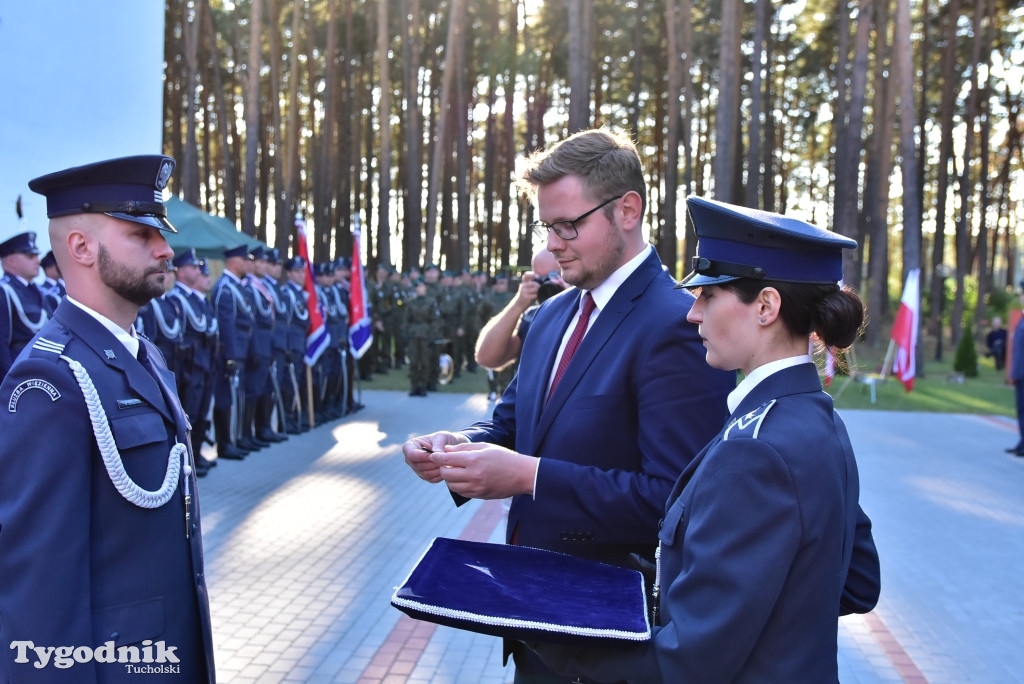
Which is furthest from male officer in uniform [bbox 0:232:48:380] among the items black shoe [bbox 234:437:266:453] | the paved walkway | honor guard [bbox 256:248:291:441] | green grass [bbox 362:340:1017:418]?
green grass [bbox 362:340:1017:418]

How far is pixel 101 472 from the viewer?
7.29 feet

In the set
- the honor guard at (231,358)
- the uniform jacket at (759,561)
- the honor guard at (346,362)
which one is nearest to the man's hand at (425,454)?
the uniform jacket at (759,561)

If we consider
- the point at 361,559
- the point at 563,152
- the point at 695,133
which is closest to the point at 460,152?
the point at 695,133

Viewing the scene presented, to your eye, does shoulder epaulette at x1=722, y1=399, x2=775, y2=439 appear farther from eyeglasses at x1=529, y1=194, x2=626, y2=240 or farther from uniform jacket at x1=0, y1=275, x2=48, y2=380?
uniform jacket at x1=0, y1=275, x2=48, y2=380

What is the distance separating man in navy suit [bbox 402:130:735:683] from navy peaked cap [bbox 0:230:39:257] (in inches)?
278

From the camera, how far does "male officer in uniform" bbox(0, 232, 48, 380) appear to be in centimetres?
793

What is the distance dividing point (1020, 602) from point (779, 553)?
5.69m

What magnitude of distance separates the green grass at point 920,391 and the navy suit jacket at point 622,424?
13964mm

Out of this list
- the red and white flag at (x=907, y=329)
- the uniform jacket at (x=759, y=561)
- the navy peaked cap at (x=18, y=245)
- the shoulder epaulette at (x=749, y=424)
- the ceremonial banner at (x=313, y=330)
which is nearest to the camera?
the uniform jacket at (x=759, y=561)

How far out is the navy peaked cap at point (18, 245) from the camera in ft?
26.9

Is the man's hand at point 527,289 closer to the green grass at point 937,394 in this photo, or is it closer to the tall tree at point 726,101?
the green grass at point 937,394

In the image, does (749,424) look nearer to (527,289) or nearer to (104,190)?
(104,190)

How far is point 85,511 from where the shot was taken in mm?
2121

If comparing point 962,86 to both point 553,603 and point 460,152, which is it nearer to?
point 460,152
